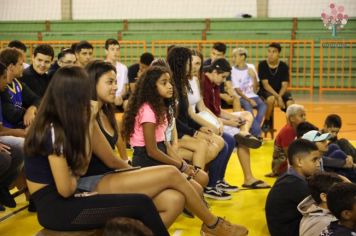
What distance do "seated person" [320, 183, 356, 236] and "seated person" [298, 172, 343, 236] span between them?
10.5 inches

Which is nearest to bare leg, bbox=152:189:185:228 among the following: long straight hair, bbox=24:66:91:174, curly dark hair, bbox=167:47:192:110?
long straight hair, bbox=24:66:91:174

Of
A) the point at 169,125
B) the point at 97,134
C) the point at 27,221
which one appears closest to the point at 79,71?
the point at 97,134

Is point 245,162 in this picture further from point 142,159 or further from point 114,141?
point 114,141

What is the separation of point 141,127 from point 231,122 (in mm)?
2048

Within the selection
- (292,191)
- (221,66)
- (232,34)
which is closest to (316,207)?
(292,191)

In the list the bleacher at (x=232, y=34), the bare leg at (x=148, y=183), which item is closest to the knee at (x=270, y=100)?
the bare leg at (x=148, y=183)

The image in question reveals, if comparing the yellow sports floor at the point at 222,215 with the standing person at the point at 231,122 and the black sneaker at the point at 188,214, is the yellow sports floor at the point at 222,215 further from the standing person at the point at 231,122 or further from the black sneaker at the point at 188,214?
the standing person at the point at 231,122

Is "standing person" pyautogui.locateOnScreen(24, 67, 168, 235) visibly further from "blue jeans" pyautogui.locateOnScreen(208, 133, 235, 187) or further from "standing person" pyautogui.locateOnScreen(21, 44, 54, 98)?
"standing person" pyautogui.locateOnScreen(21, 44, 54, 98)

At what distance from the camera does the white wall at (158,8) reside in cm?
1559

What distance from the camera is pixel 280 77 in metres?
8.83

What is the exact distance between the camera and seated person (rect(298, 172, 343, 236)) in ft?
11.8

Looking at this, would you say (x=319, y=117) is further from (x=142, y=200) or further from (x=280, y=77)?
(x=142, y=200)

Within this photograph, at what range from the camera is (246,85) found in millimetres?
8367

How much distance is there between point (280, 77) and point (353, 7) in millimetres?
6809
